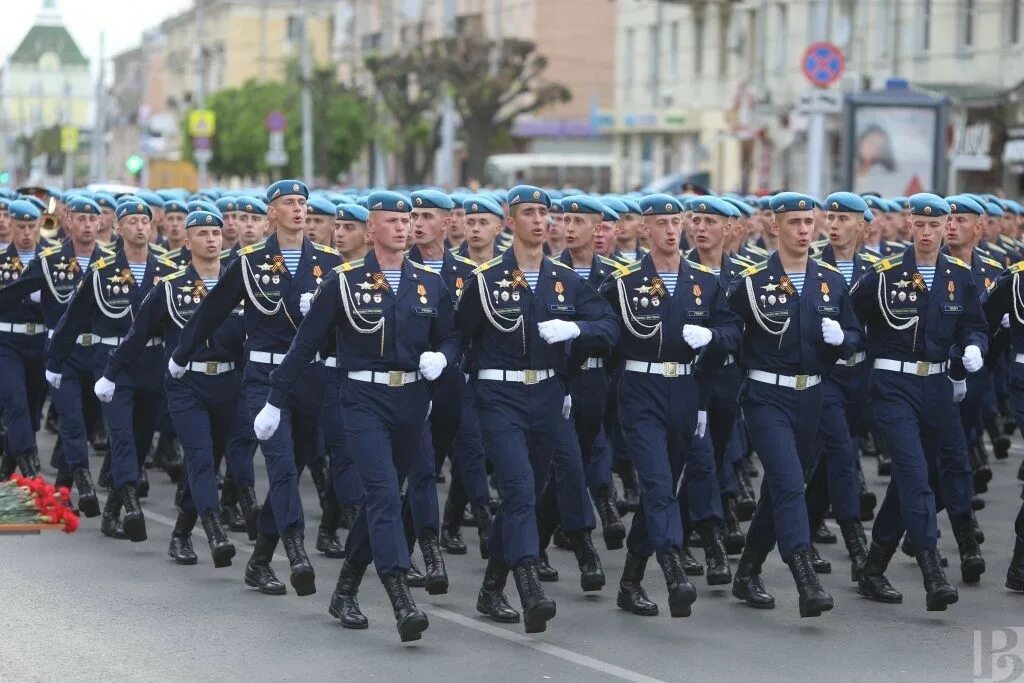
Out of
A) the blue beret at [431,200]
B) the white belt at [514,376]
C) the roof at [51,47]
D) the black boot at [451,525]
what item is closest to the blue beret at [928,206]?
the white belt at [514,376]

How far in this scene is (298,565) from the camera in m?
10.4

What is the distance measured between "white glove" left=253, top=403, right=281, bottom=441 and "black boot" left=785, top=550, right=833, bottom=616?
8.54ft

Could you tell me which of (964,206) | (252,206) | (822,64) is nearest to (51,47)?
(822,64)

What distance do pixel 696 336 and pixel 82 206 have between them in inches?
230

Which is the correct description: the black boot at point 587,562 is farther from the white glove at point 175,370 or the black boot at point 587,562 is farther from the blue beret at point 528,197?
the white glove at point 175,370

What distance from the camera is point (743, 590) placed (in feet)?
35.1

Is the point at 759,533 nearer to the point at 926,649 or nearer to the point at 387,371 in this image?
the point at 926,649

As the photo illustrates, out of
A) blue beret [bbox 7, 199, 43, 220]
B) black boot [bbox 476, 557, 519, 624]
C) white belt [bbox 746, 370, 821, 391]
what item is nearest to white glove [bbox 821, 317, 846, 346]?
white belt [bbox 746, 370, 821, 391]

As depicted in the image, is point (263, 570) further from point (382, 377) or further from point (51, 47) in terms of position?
point (51, 47)

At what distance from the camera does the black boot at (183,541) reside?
11.7 metres

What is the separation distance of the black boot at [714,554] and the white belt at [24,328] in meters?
5.24

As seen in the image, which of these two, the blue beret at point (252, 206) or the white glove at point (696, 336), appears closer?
the white glove at point (696, 336)

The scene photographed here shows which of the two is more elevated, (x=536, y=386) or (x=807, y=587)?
(x=536, y=386)

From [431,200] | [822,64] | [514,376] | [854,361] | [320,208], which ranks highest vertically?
[822,64]
